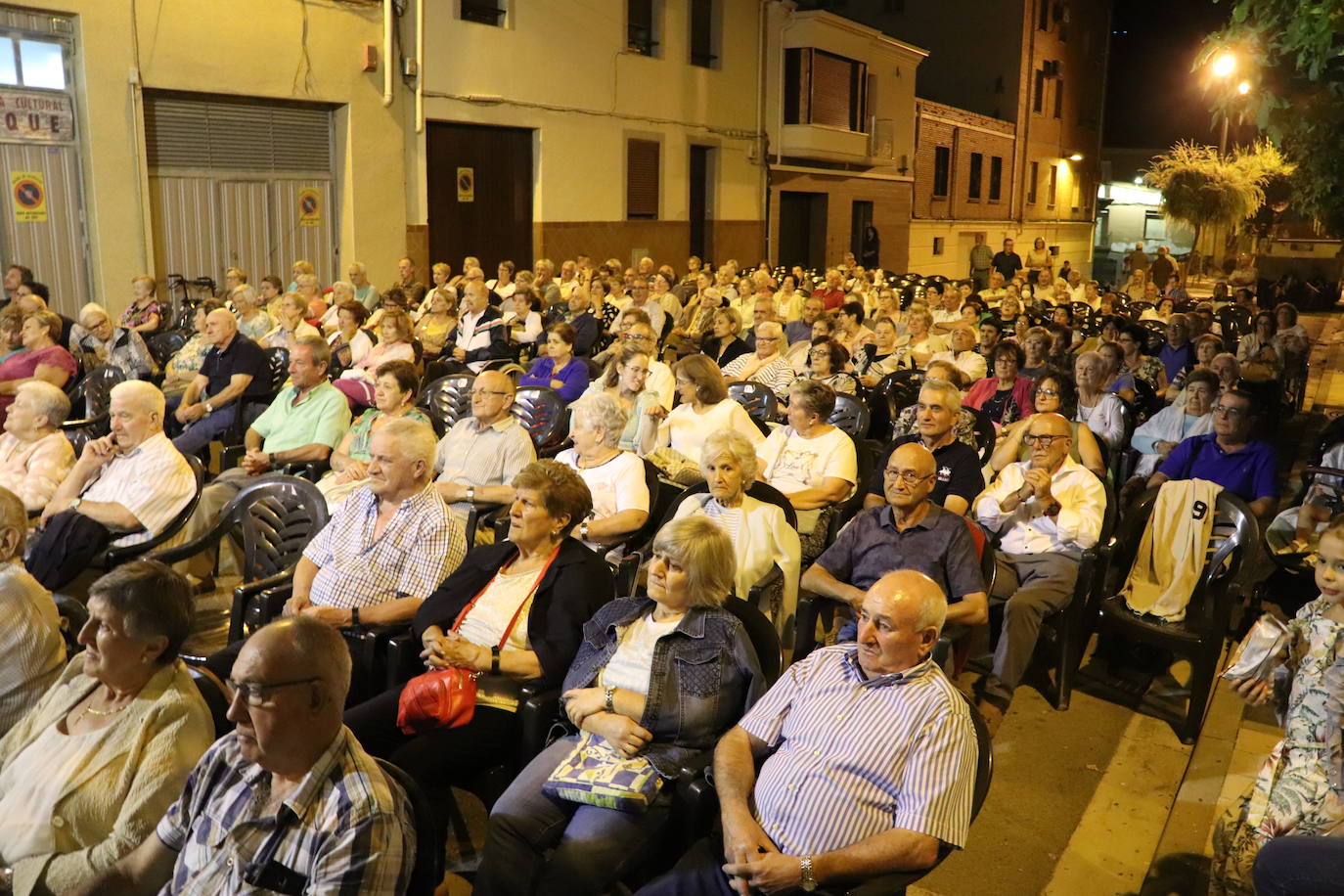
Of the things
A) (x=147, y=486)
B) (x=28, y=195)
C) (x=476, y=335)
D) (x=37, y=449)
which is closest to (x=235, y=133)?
(x=28, y=195)

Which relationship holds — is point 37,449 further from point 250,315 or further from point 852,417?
point 250,315

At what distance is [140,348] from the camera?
8703 millimetres

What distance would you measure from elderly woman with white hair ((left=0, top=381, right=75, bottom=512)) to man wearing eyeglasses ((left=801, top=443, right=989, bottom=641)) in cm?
350

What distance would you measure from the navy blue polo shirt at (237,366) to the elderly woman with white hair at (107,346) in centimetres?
156

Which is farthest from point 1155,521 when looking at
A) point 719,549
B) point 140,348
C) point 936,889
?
point 140,348

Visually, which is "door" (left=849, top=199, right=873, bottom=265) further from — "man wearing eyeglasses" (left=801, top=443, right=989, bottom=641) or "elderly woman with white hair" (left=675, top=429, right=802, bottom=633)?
"man wearing eyeglasses" (left=801, top=443, right=989, bottom=641)

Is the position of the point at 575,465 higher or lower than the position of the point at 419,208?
lower

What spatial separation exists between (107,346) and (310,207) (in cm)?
632

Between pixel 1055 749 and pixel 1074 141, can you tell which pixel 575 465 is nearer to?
pixel 1055 749

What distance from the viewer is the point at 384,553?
3.95 metres

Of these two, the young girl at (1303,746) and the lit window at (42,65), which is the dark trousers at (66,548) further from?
the lit window at (42,65)

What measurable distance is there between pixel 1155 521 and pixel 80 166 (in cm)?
1173

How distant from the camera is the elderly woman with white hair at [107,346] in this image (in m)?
8.62

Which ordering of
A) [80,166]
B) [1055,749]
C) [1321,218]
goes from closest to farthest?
[1055,749] < [1321,218] < [80,166]
